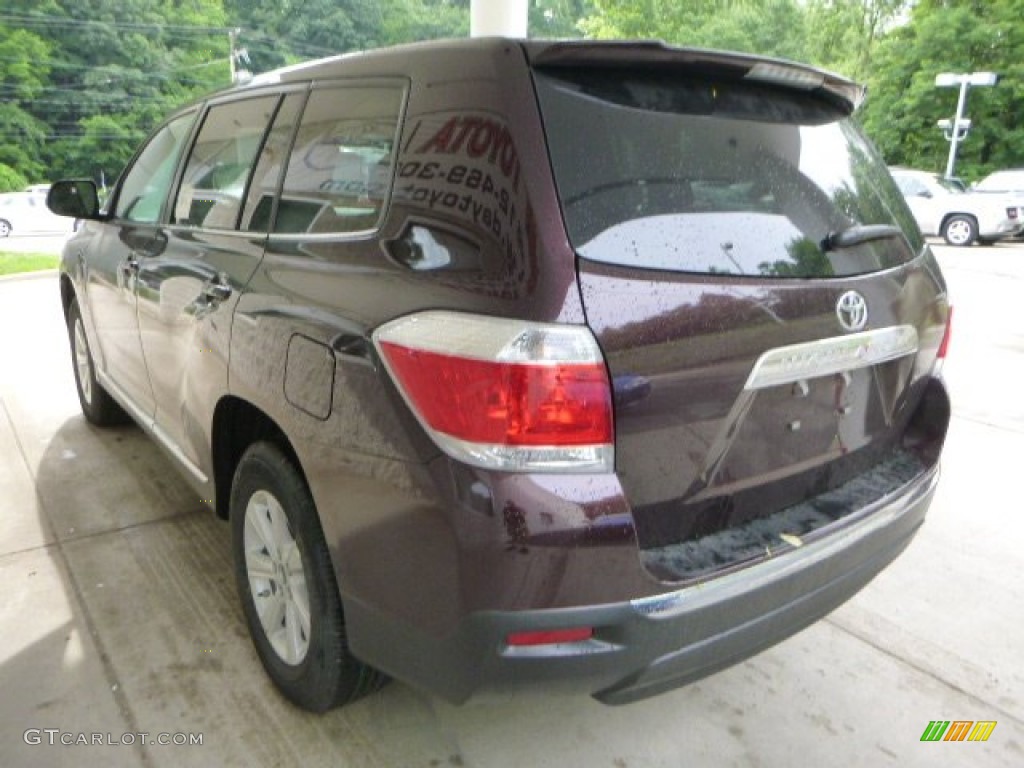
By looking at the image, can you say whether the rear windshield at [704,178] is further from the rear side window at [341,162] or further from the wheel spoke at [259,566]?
the wheel spoke at [259,566]

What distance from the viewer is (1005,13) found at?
87.0 ft

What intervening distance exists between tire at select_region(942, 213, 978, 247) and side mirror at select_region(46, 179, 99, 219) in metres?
18.1

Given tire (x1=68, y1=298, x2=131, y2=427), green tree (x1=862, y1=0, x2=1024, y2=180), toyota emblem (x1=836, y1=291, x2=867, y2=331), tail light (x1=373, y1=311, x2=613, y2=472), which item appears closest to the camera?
tail light (x1=373, y1=311, x2=613, y2=472)

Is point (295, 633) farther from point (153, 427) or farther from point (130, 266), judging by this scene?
point (130, 266)

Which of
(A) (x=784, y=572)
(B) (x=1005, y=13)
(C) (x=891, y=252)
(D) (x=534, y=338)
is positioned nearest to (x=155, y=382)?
(D) (x=534, y=338)

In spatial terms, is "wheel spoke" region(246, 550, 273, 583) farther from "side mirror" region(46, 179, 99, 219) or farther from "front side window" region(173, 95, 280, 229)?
"side mirror" region(46, 179, 99, 219)

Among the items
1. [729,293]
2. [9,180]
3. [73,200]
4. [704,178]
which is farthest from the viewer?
[9,180]

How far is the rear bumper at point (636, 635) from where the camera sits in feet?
5.01

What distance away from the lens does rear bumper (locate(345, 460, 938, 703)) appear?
1.53 metres

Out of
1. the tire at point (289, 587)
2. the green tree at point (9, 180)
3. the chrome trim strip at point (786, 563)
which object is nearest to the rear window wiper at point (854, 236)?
the chrome trim strip at point (786, 563)

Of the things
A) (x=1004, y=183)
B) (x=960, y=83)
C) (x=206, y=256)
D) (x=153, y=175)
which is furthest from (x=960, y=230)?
→ (x=206, y=256)

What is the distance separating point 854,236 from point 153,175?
9.53 ft

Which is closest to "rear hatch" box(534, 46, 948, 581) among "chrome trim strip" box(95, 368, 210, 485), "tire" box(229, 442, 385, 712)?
"tire" box(229, 442, 385, 712)

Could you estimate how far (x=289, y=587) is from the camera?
2.11 metres
